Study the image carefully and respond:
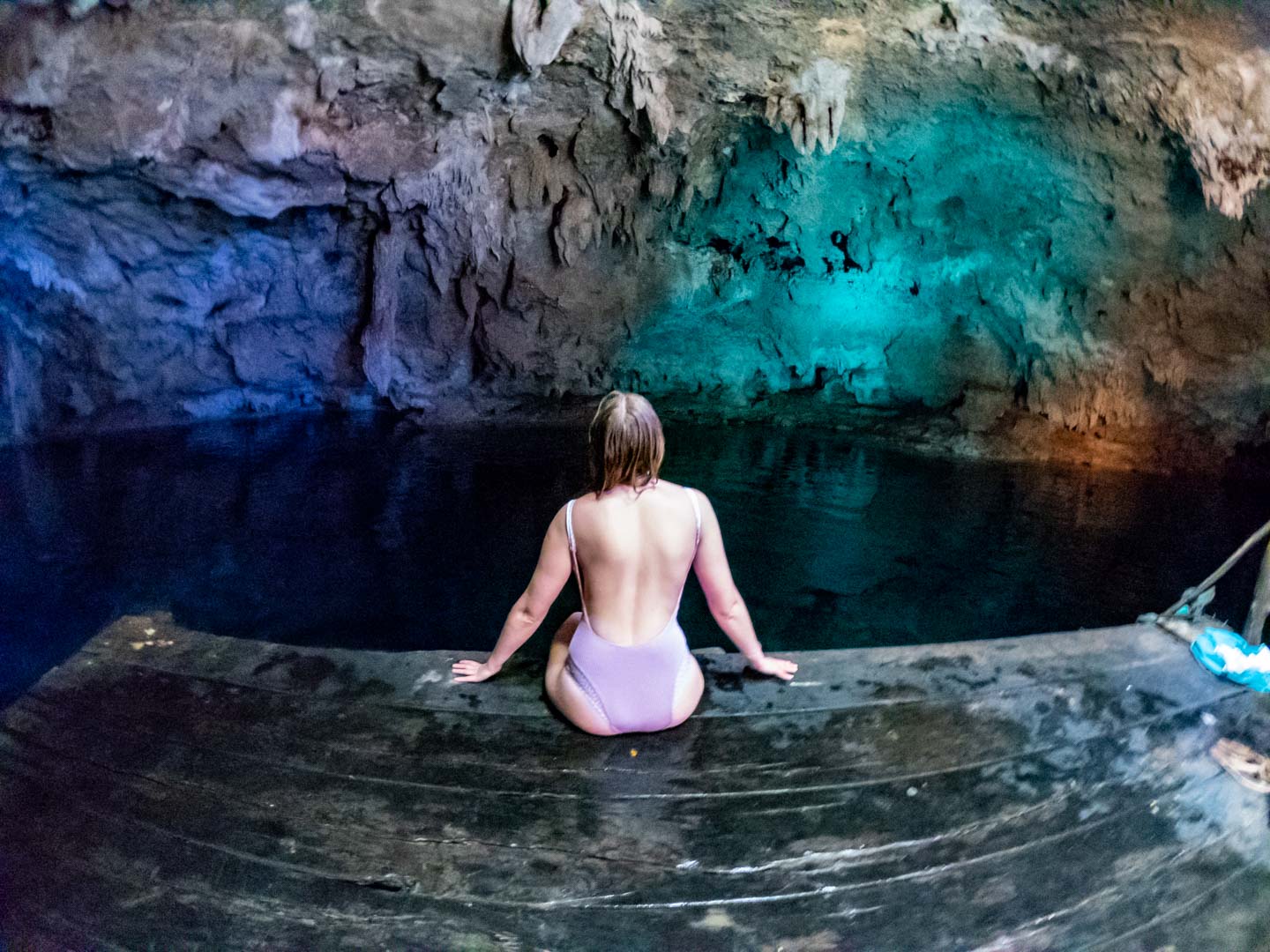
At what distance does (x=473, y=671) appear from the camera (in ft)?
9.46

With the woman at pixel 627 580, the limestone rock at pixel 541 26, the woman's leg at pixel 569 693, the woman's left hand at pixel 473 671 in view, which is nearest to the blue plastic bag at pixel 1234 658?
the woman at pixel 627 580

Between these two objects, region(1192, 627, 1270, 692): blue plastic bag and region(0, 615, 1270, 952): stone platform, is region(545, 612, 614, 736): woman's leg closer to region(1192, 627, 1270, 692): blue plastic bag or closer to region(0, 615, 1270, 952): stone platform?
region(0, 615, 1270, 952): stone platform

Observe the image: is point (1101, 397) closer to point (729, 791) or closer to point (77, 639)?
point (729, 791)

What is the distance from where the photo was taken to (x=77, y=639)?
17.7 feet

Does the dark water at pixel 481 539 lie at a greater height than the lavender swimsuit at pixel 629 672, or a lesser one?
lesser

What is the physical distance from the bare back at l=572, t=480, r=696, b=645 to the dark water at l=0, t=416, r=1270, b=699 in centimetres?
357

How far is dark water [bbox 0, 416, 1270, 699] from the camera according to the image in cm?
609

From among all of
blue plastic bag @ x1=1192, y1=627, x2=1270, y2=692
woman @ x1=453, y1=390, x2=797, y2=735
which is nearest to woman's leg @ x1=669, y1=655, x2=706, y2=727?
woman @ x1=453, y1=390, x2=797, y2=735

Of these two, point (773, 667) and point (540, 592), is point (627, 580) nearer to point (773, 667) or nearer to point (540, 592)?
point (540, 592)

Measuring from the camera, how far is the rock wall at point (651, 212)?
23.8 feet

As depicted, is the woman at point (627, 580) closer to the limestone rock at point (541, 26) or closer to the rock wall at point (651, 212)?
the limestone rock at point (541, 26)

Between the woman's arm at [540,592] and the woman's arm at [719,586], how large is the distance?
0.38m

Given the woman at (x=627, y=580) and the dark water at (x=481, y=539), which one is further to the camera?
the dark water at (x=481, y=539)

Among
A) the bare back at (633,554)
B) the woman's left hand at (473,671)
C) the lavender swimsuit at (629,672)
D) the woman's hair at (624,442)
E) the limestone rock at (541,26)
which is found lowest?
the woman's left hand at (473,671)
